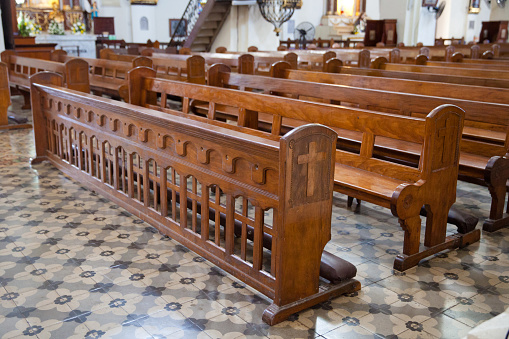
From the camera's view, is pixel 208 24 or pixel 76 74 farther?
pixel 208 24

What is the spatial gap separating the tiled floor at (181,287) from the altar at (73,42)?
1093cm

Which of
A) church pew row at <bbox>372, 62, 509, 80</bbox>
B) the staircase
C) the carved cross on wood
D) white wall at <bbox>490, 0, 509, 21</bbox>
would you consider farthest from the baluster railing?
the carved cross on wood

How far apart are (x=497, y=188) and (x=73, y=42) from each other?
41.5 ft

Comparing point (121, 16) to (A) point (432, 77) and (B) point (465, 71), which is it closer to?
(B) point (465, 71)

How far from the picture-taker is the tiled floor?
95.7 inches

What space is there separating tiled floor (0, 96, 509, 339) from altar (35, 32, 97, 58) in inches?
430

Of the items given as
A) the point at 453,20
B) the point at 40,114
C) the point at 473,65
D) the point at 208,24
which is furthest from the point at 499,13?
the point at 40,114

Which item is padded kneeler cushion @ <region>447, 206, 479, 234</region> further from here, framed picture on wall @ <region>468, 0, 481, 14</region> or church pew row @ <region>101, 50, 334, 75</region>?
framed picture on wall @ <region>468, 0, 481, 14</region>

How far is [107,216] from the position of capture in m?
3.82

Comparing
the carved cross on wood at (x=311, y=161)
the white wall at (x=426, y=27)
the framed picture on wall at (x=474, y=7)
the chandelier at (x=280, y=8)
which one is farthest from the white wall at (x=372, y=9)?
the carved cross on wood at (x=311, y=161)

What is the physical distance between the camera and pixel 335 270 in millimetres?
2699

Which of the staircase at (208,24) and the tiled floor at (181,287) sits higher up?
the staircase at (208,24)

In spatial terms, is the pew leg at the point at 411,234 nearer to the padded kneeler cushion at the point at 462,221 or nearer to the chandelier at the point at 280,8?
the padded kneeler cushion at the point at 462,221

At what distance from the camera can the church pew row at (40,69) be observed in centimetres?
577
